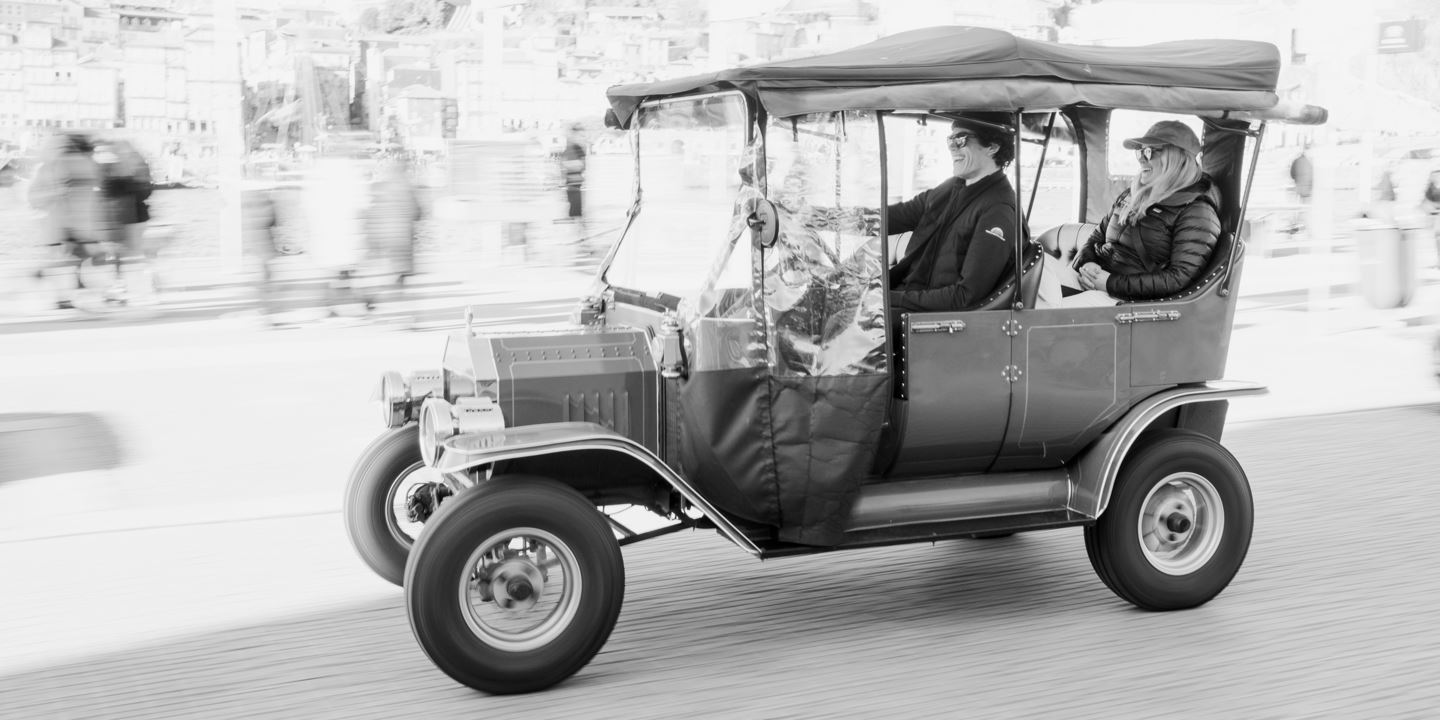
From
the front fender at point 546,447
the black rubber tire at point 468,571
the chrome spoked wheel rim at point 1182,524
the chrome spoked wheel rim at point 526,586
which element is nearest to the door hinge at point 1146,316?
the chrome spoked wheel rim at point 1182,524

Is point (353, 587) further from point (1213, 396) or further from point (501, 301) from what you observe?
point (501, 301)

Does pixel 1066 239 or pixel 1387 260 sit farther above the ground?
pixel 1066 239

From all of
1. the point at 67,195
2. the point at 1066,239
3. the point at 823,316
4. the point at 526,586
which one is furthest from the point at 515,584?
the point at 67,195

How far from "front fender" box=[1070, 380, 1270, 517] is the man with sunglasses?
0.74 meters

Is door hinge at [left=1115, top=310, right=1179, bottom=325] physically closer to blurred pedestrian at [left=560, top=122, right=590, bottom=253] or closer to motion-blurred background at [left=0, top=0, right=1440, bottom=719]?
motion-blurred background at [left=0, top=0, right=1440, bottom=719]

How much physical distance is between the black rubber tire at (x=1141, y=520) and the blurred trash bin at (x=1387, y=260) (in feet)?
33.2

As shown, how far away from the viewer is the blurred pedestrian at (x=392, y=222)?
44.8ft

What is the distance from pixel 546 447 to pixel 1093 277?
2.39m

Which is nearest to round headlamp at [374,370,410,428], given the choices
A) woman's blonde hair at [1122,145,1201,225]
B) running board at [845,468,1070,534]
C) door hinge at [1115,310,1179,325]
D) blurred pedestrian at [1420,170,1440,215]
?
running board at [845,468,1070,534]

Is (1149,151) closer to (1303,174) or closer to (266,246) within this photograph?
(266,246)

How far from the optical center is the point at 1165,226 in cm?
558

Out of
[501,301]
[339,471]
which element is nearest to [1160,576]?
[339,471]

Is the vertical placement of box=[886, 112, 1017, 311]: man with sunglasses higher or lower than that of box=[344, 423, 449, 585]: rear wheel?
higher

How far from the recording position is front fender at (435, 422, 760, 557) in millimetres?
4348
